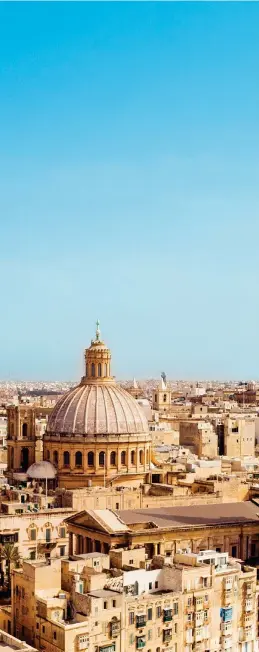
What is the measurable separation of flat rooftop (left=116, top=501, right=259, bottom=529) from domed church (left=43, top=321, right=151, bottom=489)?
22.5 ft

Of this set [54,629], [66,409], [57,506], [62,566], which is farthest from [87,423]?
[54,629]

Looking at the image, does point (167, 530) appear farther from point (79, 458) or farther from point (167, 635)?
point (167, 635)

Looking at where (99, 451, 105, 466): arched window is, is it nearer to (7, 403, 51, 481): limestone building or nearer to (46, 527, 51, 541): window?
(7, 403, 51, 481): limestone building

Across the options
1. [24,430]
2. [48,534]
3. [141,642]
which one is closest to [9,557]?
[48,534]

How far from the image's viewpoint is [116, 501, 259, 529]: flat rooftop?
59.4m

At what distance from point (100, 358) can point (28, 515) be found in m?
16.1

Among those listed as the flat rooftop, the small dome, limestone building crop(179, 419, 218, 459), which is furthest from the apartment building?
limestone building crop(179, 419, 218, 459)

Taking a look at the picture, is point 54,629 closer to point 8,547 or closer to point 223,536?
point 8,547

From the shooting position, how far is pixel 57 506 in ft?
213

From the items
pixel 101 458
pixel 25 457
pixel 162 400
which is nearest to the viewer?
pixel 101 458

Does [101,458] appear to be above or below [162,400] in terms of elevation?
below

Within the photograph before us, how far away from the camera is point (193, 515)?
202 feet

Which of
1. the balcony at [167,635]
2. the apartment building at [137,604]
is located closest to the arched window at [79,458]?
the apartment building at [137,604]

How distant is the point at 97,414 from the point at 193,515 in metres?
11.9
